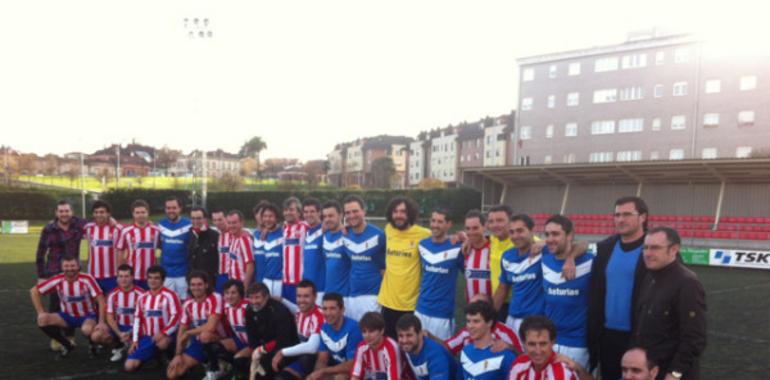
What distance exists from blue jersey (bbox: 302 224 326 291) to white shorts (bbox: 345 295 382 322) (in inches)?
26.5

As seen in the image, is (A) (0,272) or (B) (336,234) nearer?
(B) (336,234)

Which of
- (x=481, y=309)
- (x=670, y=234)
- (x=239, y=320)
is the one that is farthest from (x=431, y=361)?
(x=239, y=320)

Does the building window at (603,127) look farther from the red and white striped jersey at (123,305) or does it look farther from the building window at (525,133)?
the red and white striped jersey at (123,305)

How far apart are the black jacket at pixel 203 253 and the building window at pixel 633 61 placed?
3708cm

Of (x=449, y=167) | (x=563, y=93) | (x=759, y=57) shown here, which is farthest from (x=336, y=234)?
(x=449, y=167)

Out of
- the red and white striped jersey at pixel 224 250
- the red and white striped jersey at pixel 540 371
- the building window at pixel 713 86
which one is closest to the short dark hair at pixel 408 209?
the red and white striped jersey at pixel 540 371

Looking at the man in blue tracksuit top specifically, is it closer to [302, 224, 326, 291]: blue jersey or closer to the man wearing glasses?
[302, 224, 326, 291]: blue jersey

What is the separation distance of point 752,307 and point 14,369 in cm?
1136

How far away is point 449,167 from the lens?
67812mm

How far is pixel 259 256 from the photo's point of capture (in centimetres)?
689

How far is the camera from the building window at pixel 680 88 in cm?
3622

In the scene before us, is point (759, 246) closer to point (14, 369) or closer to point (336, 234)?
point (336, 234)

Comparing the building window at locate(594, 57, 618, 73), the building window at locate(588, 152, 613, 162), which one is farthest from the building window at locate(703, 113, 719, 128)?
the building window at locate(594, 57, 618, 73)

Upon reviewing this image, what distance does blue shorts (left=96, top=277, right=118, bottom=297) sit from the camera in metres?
7.43
